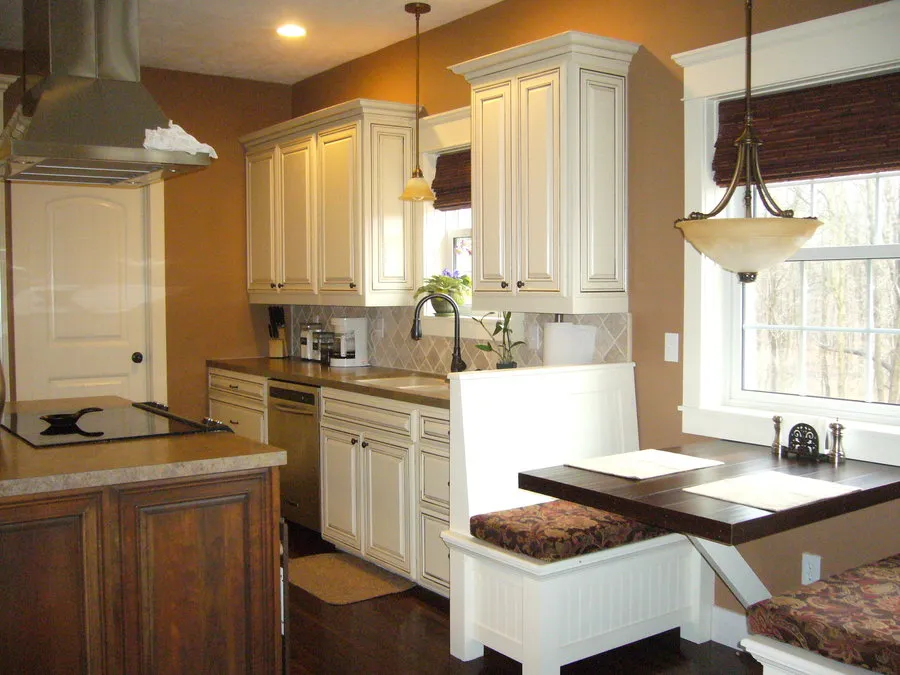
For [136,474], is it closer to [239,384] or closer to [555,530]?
[555,530]

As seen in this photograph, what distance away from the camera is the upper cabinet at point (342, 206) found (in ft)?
16.1

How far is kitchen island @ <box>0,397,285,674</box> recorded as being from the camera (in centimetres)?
237

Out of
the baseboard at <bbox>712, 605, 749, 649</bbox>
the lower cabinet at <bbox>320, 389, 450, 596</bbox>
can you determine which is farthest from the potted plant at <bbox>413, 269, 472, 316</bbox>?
the baseboard at <bbox>712, 605, 749, 649</bbox>

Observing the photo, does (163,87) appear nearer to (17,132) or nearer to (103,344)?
(103,344)

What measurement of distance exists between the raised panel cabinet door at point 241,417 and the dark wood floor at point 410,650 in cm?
154

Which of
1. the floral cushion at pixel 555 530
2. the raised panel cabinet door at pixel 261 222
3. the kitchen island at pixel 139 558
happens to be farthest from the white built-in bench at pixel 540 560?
the raised panel cabinet door at pixel 261 222

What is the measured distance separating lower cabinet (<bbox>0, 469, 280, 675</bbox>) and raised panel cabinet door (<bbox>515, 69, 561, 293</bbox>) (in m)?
1.56

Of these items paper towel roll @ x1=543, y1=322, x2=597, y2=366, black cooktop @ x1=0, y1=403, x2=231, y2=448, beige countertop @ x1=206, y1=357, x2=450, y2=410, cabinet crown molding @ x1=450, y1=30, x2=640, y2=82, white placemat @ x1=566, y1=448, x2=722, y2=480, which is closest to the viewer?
white placemat @ x1=566, y1=448, x2=722, y2=480

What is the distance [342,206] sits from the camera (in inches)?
199

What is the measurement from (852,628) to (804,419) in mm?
1044

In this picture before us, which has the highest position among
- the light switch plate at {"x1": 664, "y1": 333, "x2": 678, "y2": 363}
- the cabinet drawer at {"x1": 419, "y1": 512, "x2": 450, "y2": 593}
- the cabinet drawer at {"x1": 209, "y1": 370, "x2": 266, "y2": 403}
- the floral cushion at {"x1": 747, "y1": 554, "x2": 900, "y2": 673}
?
the light switch plate at {"x1": 664, "y1": 333, "x2": 678, "y2": 363}

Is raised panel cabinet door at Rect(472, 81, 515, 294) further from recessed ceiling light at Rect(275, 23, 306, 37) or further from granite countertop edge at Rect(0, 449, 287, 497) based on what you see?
granite countertop edge at Rect(0, 449, 287, 497)

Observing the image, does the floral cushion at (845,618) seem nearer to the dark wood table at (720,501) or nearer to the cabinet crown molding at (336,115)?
the dark wood table at (720,501)

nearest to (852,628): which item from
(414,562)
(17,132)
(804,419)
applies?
(804,419)
